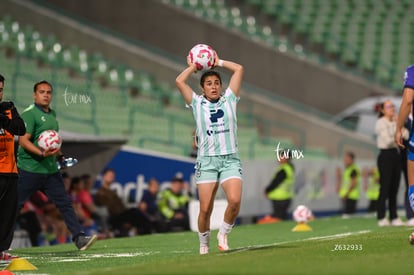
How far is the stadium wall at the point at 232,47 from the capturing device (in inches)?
1278

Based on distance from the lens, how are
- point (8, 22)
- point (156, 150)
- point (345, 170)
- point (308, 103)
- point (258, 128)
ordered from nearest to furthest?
point (156, 150) < point (345, 170) < point (8, 22) < point (258, 128) < point (308, 103)

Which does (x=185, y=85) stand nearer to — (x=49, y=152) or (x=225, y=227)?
(x=225, y=227)

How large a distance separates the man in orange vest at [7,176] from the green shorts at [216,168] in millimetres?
1899

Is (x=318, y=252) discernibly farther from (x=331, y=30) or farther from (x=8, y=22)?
(x=331, y=30)

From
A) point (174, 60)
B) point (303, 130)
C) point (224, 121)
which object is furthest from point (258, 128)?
point (224, 121)

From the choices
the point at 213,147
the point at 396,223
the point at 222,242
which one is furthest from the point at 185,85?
the point at 396,223

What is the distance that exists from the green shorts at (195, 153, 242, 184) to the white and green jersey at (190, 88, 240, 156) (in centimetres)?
6

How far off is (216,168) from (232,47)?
841 inches

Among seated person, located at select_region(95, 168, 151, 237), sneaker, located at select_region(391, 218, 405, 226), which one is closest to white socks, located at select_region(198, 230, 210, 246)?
sneaker, located at select_region(391, 218, 405, 226)

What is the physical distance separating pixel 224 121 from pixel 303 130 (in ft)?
62.4

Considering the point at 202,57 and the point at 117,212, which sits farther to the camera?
the point at 117,212


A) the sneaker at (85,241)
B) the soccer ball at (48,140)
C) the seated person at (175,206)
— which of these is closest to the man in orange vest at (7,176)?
the soccer ball at (48,140)

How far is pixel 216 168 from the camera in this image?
12141mm

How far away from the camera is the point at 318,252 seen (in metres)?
11.7
